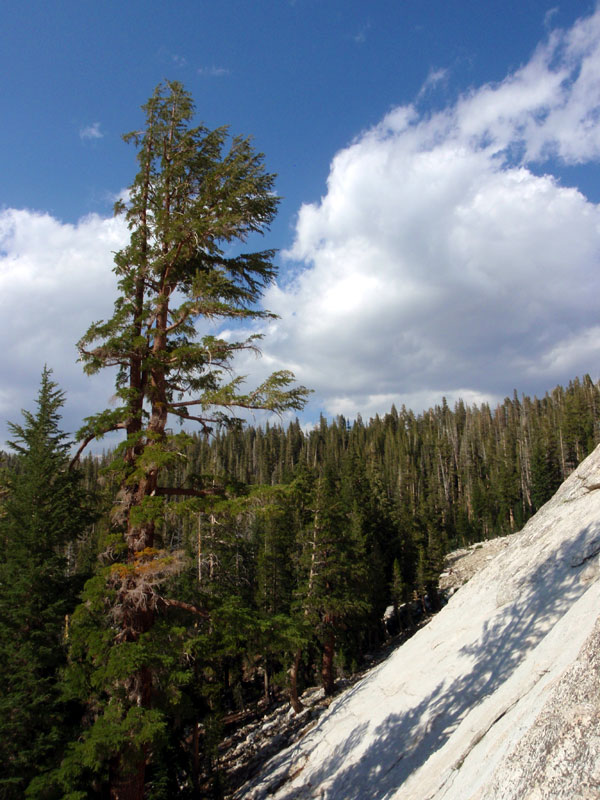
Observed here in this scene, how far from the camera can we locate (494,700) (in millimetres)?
6914

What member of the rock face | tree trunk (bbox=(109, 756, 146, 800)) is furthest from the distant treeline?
the rock face

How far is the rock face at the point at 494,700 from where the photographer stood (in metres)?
3.43

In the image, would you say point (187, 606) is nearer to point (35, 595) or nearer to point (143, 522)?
point (143, 522)

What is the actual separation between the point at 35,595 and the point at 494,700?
10467 mm

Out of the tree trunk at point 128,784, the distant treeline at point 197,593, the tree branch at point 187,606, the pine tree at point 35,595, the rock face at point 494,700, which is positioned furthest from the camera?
the pine tree at point 35,595

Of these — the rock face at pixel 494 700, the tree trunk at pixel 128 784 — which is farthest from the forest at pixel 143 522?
the rock face at pixel 494 700

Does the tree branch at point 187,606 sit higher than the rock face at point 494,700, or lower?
higher

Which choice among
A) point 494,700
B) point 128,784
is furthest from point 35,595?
point 494,700

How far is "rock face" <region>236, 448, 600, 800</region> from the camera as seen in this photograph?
3.43m

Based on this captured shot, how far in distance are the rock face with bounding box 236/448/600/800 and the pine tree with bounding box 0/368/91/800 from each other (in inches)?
276

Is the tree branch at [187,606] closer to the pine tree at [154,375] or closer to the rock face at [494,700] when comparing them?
the pine tree at [154,375]

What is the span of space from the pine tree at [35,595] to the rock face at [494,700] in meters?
7.02

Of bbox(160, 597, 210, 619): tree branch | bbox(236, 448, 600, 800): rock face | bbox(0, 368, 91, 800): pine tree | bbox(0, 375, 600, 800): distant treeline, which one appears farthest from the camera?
bbox(0, 368, 91, 800): pine tree

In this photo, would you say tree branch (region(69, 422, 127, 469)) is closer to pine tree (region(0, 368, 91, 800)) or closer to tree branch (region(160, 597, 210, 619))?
pine tree (region(0, 368, 91, 800))
